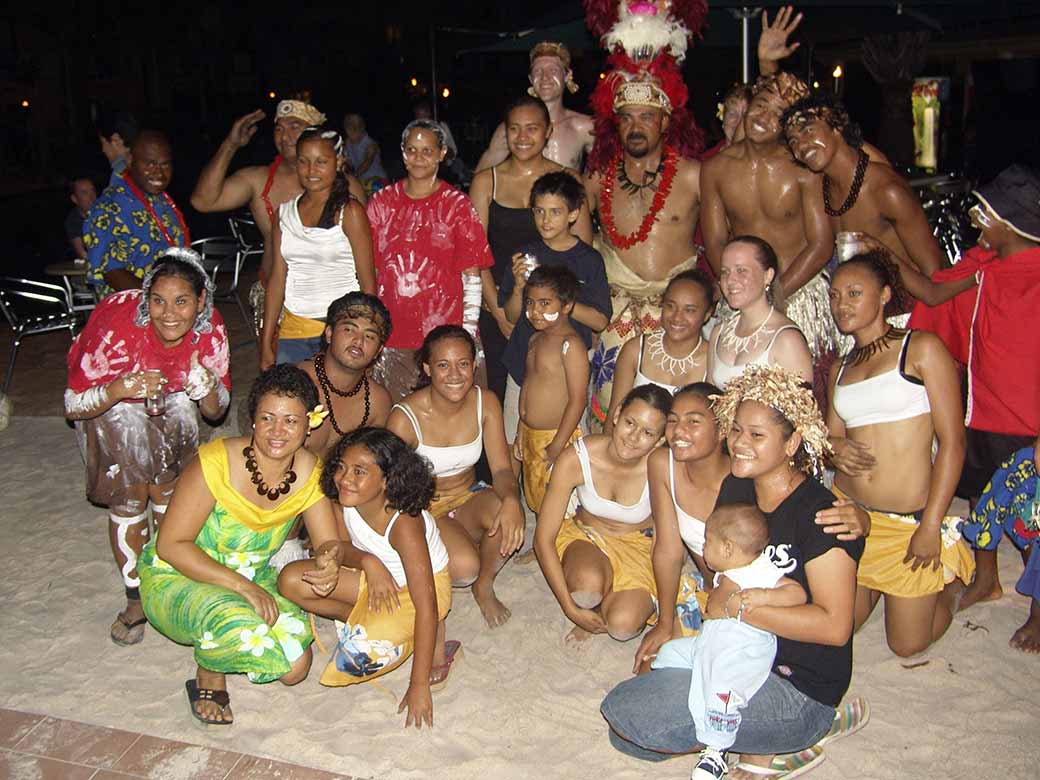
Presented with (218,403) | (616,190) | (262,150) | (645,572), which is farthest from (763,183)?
(262,150)

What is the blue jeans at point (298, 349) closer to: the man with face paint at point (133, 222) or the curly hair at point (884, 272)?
the man with face paint at point (133, 222)

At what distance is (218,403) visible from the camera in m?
4.11

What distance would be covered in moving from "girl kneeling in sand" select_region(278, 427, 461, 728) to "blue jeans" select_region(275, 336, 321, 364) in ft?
4.68

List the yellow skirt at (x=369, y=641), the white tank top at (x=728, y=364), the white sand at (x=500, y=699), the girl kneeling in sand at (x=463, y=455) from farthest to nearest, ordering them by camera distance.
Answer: the girl kneeling in sand at (x=463, y=455), the white tank top at (x=728, y=364), the yellow skirt at (x=369, y=641), the white sand at (x=500, y=699)

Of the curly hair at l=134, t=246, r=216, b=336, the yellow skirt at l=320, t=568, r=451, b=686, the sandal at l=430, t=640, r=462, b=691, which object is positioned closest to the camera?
the yellow skirt at l=320, t=568, r=451, b=686

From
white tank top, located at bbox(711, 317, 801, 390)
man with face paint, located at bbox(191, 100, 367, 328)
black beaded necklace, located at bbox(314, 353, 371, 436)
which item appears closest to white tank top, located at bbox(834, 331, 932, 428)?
white tank top, located at bbox(711, 317, 801, 390)

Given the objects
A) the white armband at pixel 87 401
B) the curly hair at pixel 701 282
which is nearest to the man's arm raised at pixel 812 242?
the curly hair at pixel 701 282

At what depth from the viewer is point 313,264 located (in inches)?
191

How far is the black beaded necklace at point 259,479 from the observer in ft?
11.7

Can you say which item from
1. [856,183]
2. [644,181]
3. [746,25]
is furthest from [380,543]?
[746,25]

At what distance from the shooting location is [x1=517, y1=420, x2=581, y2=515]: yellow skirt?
461 cm

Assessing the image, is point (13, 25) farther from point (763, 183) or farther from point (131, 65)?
point (763, 183)

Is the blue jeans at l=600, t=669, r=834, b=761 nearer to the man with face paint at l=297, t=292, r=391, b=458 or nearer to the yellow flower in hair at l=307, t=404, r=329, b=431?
the yellow flower in hair at l=307, t=404, r=329, b=431

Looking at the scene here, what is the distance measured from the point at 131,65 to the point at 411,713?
30035mm
